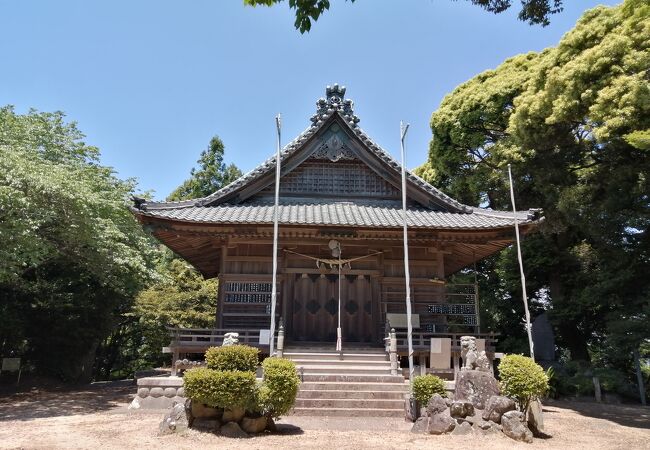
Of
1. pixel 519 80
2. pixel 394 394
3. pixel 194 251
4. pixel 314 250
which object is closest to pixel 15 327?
pixel 194 251

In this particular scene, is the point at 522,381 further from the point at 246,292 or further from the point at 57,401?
the point at 57,401

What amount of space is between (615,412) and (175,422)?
1321 centimetres

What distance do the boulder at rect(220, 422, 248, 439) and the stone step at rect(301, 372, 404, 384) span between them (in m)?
3.11

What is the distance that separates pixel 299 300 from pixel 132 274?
24.4ft

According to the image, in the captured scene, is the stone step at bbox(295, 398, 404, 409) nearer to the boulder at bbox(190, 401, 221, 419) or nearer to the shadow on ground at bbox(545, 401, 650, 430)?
the boulder at bbox(190, 401, 221, 419)

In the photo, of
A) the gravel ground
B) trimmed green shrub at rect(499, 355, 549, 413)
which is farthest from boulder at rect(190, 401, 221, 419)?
trimmed green shrub at rect(499, 355, 549, 413)

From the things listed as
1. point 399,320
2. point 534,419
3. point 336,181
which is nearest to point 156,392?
point 399,320

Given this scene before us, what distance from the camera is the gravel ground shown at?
8211 millimetres

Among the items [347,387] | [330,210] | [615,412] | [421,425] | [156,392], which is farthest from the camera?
[330,210]

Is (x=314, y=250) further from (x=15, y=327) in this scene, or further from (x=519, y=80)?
(x=519, y=80)

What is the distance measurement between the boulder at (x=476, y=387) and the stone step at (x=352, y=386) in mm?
2160

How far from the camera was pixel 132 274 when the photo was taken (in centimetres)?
1855

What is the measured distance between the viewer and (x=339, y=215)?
1541 centimetres

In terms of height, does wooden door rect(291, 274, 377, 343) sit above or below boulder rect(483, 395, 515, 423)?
above
